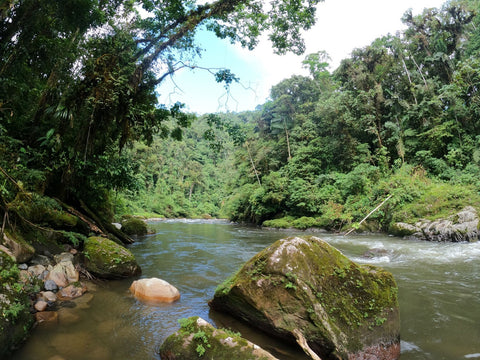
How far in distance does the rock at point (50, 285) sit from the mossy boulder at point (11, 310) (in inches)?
37.9

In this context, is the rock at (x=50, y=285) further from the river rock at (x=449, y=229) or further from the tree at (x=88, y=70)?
the river rock at (x=449, y=229)

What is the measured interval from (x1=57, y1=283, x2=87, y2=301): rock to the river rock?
12342 mm

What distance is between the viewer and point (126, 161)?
26.4ft

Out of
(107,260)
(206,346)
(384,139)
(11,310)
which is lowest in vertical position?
(206,346)

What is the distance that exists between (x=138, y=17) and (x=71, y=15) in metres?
1.91

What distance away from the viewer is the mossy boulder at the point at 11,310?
260 cm

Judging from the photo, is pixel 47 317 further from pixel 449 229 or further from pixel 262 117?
pixel 262 117

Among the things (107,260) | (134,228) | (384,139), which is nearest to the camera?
(107,260)

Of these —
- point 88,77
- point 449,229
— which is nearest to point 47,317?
point 88,77

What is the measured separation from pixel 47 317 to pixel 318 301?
3.38 m

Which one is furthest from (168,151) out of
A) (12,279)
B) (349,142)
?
(12,279)

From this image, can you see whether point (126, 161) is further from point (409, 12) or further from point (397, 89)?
point (409, 12)

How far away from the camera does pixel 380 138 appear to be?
795 inches

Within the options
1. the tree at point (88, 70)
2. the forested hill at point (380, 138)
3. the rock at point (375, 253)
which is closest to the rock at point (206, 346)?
the tree at point (88, 70)
